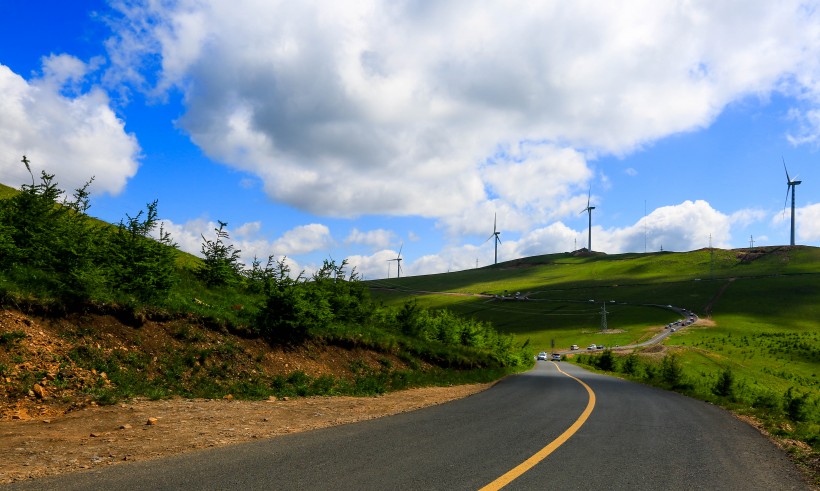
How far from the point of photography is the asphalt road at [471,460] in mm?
6133

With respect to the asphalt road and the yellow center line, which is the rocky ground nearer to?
the asphalt road

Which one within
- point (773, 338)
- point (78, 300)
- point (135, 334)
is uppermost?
point (78, 300)

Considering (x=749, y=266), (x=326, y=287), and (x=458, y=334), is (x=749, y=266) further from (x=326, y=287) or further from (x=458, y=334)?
(x=326, y=287)

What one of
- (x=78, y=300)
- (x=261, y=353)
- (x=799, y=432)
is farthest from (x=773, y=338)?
(x=78, y=300)

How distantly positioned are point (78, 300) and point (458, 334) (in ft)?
96.0

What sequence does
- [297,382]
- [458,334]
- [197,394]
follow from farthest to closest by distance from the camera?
[458,334]
[297,382]
[197,394]

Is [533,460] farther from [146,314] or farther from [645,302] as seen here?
[645,302]

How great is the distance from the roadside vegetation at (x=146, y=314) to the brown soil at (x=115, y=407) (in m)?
0.06

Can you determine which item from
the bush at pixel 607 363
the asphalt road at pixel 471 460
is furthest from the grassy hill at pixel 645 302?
the asphalt road at pixel 471 460

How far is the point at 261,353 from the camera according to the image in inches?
665

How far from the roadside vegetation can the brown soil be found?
62mm

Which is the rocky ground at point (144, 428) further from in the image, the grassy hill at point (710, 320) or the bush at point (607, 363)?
the bush at point (607, 363)

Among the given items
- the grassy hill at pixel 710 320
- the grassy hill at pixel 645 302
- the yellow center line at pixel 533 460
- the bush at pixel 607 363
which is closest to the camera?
the yellow center line at pixel 533 460

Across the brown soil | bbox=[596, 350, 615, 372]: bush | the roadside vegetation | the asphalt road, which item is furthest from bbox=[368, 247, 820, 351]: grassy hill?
the asphalt road
